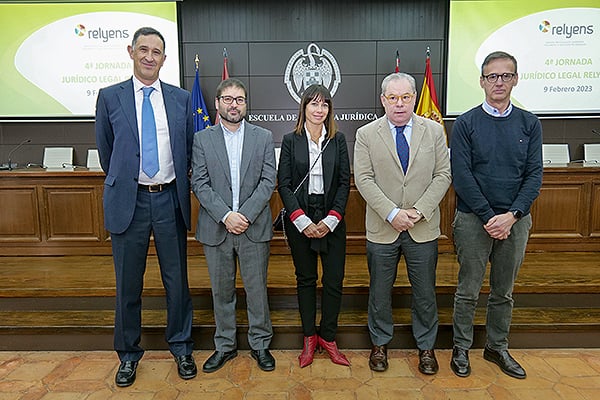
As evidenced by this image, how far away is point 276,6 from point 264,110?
1176mm

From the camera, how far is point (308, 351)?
Answer: 260cm

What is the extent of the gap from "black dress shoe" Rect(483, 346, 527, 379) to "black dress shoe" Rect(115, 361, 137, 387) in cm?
204

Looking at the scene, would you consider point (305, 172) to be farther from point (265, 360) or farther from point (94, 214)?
point (94, 214)

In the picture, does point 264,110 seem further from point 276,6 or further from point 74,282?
point 74,282

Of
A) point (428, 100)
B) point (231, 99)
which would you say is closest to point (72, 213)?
point (231, 99)

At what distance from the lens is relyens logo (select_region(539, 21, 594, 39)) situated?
4.87 m

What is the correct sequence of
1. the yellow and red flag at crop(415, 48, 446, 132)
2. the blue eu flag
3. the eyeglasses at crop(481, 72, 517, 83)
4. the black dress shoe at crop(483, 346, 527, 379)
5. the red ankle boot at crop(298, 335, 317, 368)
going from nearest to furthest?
the eyeglasses at crop(481, 72, 517, 83) → the black dress shoe at crop(483, 346, 527, 379) → the red ankle boot at crop(298, 335, 317, 368) → the yellow and red flag at crop(415, 48, 446, 132) → the blue eu flag

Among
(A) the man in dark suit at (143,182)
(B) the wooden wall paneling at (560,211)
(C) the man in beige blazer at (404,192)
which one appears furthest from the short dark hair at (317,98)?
(B) the wooden wall paneling at (560,211)

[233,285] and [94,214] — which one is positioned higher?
[94,214]

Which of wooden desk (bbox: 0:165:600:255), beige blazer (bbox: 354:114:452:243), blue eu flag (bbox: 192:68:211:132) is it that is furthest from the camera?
blue eu flag (bbox: 192:68:211:132)

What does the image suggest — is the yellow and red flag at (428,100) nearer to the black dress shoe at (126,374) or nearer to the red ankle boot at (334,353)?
the red ankle boot at (334,353)

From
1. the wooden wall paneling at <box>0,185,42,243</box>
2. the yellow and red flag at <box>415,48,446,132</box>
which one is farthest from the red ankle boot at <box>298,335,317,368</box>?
the yellow and red flag at <box>415,48,446,132</box>

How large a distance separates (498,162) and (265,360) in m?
1.68

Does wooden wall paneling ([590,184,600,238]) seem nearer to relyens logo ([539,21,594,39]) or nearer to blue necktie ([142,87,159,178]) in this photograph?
relyens logo ([539,21,594,39])
